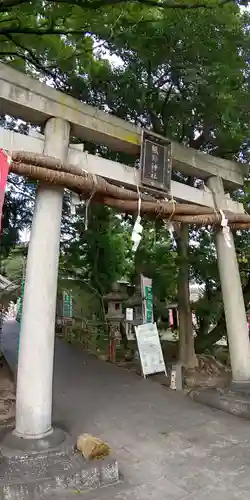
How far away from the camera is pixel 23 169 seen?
4473 mm

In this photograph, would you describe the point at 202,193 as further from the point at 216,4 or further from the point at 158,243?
the point at 158,243

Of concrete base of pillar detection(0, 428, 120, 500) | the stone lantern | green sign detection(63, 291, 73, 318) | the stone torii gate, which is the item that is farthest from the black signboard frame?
green sign detection(63, 291, 73, 318)

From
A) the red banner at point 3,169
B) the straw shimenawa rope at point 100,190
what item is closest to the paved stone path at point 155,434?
the red banner at point 3,169

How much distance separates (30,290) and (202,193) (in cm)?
401

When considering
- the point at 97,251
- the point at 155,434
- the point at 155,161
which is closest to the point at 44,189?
the point at 155,161

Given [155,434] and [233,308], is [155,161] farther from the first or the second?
[155,434]

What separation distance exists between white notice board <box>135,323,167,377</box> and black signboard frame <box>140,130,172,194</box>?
3.47 metres

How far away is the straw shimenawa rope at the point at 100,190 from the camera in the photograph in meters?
4.58

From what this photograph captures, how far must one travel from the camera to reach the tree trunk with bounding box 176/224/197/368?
987cm

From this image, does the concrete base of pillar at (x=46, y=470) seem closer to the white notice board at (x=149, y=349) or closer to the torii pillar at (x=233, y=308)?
the torii pillar at (x=233, y=308)

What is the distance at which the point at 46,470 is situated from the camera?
382 centimetres

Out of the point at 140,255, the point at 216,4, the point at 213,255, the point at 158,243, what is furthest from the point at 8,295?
the point at 216,4

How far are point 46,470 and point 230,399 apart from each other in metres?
3.71

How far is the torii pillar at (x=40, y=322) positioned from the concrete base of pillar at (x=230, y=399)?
3252 mm
